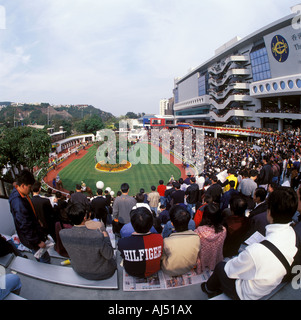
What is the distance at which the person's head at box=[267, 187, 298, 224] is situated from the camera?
96.3 inches

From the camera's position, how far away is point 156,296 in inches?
122

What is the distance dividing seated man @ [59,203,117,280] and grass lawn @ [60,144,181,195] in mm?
15861

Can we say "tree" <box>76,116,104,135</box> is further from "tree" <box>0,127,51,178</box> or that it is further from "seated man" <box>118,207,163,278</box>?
"seated man" <box>118,207,163,278</box>

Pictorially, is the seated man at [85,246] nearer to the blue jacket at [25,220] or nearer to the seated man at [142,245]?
the seated man at [142,245]

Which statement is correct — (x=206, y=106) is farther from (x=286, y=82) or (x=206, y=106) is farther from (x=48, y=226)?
(x=48, y=226)

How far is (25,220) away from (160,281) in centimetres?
240

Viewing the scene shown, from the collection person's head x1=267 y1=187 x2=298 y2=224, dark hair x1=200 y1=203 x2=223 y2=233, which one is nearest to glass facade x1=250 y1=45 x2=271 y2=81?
dark hair x1=200 y1=203 x2=223 y2=233

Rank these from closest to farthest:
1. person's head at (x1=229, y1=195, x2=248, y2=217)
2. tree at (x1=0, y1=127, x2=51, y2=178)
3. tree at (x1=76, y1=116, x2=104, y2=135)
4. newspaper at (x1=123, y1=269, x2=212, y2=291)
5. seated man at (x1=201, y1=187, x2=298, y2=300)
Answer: seated man at (x1=201, y1=187, x2=298, y2=300) → newspaper at (x1=123, y1=269, x2=212, y2=291) → person's head at (x1=229, y1=195, x2=248, y2=217) → tree at (x1=0, y1=127, x2=51, y2=178) → tree at (x1=76, y1=116, x2=104, y2=135)

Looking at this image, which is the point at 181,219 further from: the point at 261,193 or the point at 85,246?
the point at 261,193

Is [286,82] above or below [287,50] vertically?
below

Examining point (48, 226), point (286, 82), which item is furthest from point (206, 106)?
point (48, 226)

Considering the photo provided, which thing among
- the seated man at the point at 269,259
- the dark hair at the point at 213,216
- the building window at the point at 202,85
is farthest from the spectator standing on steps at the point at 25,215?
the building window at the point at 202,85

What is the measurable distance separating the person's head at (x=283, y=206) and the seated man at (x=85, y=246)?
2.25 meters
